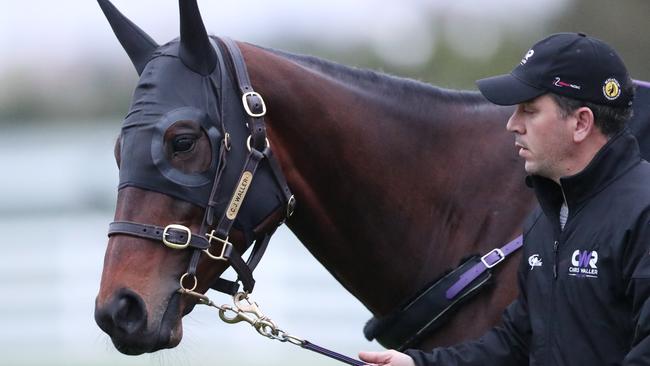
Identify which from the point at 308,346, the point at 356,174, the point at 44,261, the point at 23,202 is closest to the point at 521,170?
the point at 356,174

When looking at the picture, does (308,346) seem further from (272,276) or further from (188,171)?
(272,276)

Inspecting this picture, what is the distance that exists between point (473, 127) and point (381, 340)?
0.83 metres

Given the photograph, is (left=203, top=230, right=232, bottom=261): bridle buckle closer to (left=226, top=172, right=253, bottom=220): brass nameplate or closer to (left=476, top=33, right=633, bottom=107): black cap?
(left=226, top=172, right=253, bottom=220): brass nameplate

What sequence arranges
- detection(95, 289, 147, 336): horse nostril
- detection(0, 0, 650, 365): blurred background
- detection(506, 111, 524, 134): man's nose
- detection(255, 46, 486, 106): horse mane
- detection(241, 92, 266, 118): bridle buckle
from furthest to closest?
detection(0, 0, 650, 365): blurred background, detection(255, 46, 486, 106): horse mane, detection(241, 92, 266, 118): bridle buckle, detection(95, 289, 147, 336): horse nostril, detection(506, 111, 524, 134): man's nose

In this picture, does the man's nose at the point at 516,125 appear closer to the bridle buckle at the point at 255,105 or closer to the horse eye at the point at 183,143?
the bridle buckle at the point at 255,105

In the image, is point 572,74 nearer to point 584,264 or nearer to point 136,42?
point 584,264

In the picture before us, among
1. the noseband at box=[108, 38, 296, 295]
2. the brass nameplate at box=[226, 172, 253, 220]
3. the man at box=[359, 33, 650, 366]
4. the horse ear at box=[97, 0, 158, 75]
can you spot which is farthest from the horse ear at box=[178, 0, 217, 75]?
the man at box=[359, 33, 650, 366]

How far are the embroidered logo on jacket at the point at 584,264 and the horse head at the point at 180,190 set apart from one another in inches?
41.2

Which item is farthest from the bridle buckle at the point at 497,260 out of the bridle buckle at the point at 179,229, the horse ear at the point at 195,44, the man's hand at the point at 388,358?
the horse ear at the point at 195,44

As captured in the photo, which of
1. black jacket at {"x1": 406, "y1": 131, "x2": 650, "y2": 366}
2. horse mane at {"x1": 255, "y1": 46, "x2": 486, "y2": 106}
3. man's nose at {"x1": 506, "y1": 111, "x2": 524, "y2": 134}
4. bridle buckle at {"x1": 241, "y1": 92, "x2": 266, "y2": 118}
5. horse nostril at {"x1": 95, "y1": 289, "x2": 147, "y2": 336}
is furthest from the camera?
horse mane at {"x1": 255, "y1": 46, "x2": 486, "y2": 106}

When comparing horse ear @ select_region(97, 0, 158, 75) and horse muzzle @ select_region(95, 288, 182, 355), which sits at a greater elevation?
horse ear @ select_region(97, 0, 158, 75)

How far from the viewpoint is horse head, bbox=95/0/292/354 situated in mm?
3332

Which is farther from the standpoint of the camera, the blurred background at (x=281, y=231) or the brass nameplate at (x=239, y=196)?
the blurred background at (x=281, y=231)

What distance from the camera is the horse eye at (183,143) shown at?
11.1ft
